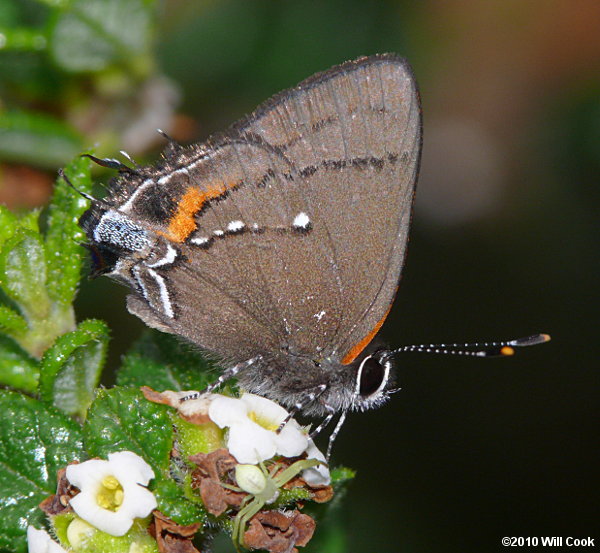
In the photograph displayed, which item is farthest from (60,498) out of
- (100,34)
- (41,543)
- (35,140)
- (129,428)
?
(100,34)

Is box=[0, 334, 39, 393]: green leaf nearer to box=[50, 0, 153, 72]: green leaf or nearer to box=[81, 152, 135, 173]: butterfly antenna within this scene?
box=[81, 152, 135, 173]: butterfly antenna

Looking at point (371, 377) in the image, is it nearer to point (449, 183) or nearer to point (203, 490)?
point (203, 490)

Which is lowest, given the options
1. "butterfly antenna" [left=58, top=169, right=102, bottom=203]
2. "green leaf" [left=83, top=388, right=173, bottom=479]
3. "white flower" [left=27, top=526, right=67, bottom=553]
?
"white flower" [left=27, top=526, right=67, bottom=553]

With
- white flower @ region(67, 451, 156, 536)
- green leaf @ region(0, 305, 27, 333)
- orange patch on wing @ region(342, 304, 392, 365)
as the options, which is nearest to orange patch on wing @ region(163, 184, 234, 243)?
green leaf @ region(0, 305, 27, 333)

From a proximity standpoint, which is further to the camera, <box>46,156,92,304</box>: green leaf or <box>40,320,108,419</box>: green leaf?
<box>46,156,92,304</box>: green leaf

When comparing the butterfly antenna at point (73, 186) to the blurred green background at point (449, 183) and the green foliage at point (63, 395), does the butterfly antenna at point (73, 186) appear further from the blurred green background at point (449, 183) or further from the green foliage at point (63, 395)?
the blurred green background at point (449, 183)

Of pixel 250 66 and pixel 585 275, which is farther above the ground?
pixel 250 66

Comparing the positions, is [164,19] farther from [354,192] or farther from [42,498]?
[42,498]

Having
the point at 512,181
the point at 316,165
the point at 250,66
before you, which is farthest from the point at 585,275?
the point at 316,165
